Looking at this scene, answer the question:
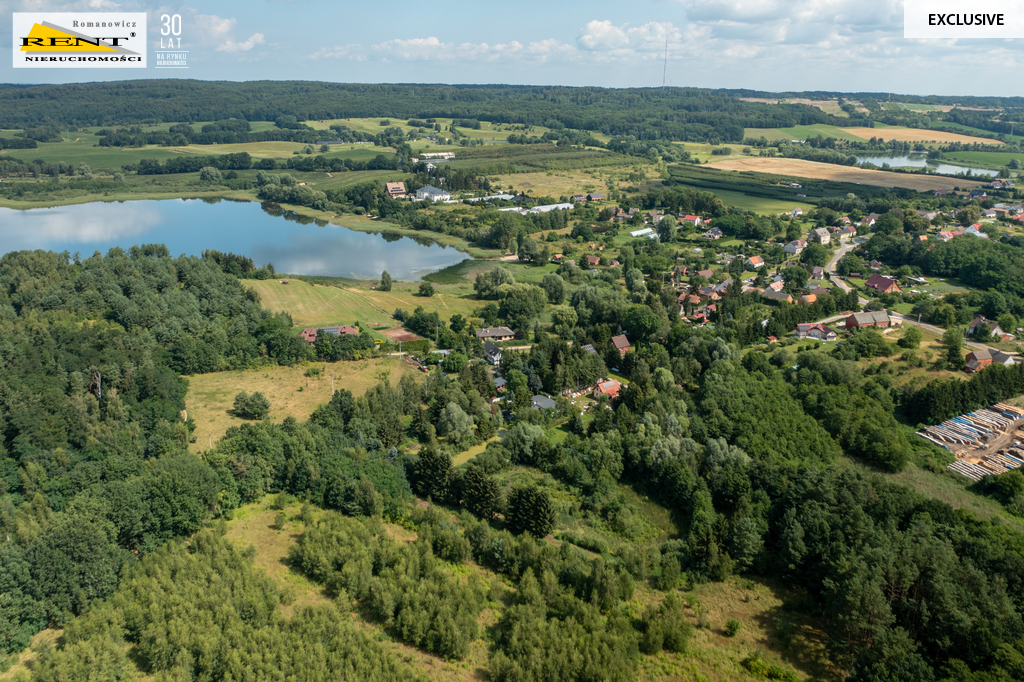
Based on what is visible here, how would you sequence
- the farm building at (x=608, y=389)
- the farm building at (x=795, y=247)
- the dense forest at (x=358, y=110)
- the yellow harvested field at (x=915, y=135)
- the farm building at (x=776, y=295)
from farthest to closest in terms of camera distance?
the dense forest at (x=358, y=110), the yellow harvested field at (x=915, y=135), the farm building at (x=795, y=247), the farm building at (x=776, y=295), the farm building at (x=608, y=389)

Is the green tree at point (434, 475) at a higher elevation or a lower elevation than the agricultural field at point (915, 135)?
lower

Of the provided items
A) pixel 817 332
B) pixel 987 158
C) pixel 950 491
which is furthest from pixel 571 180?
pixel 950 491

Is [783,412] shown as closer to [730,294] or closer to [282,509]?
[730,294]

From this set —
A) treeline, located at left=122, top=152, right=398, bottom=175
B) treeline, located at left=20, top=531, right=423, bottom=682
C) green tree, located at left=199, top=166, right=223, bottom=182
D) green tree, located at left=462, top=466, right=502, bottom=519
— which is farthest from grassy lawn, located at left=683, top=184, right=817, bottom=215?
green tree, located at left=199, top=166, right=223, bottom=182

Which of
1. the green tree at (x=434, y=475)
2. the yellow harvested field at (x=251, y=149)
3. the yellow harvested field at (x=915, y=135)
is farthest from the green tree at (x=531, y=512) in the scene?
the yellow harvested field at (x=915, y=135)

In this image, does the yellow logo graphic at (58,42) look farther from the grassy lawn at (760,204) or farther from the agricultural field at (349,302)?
the grassy lawn at (760,204)

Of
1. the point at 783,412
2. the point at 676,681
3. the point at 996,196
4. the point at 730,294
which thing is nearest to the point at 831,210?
the point at 996,196

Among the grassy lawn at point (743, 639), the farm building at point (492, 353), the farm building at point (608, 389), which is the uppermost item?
the farm building at point (492, 353)
